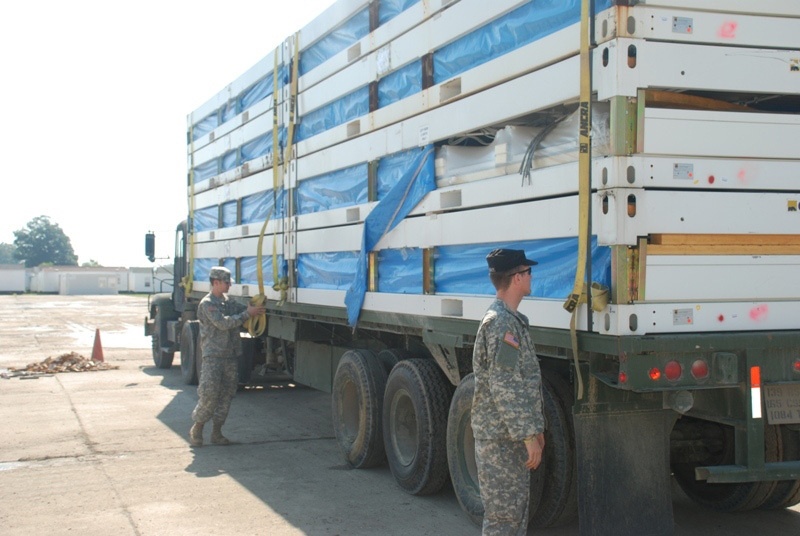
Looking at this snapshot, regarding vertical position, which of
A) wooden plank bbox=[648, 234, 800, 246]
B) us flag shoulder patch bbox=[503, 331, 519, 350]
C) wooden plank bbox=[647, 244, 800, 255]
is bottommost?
us flag shoulder patch bbox=[503, 331, 519, 350]

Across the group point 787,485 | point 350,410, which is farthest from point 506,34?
point 350,410

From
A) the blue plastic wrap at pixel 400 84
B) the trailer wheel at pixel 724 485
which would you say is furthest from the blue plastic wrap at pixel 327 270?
the trailer wheel at pixel 724 485

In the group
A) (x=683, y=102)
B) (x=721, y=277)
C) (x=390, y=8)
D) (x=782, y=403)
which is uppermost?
(x=390, y=8)

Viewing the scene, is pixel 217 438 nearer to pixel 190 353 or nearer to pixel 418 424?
pixel 418 424

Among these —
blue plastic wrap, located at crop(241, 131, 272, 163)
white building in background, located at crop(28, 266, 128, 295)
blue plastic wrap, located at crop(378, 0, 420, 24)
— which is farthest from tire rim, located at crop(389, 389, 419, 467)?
white building in background, located at crop(28, 266, 128, 295)

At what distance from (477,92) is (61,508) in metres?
4.16

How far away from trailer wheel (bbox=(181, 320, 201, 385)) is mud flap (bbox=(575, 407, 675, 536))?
30.0 feet

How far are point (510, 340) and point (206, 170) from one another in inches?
372

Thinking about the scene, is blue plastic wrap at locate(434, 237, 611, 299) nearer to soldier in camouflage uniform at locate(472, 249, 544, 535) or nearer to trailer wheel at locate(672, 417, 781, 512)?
soldier in camouflage uniform at locate(472, 249, 544, 535)

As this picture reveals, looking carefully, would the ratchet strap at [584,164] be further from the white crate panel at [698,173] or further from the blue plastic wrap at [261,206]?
the blue plastic wrap at [261,206]

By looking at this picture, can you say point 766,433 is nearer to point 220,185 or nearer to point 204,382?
point 204,382

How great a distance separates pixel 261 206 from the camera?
407 inches

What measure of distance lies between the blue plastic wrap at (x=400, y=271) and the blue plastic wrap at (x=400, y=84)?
3.90 ft

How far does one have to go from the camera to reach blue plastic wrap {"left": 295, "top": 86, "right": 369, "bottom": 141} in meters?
7.75
